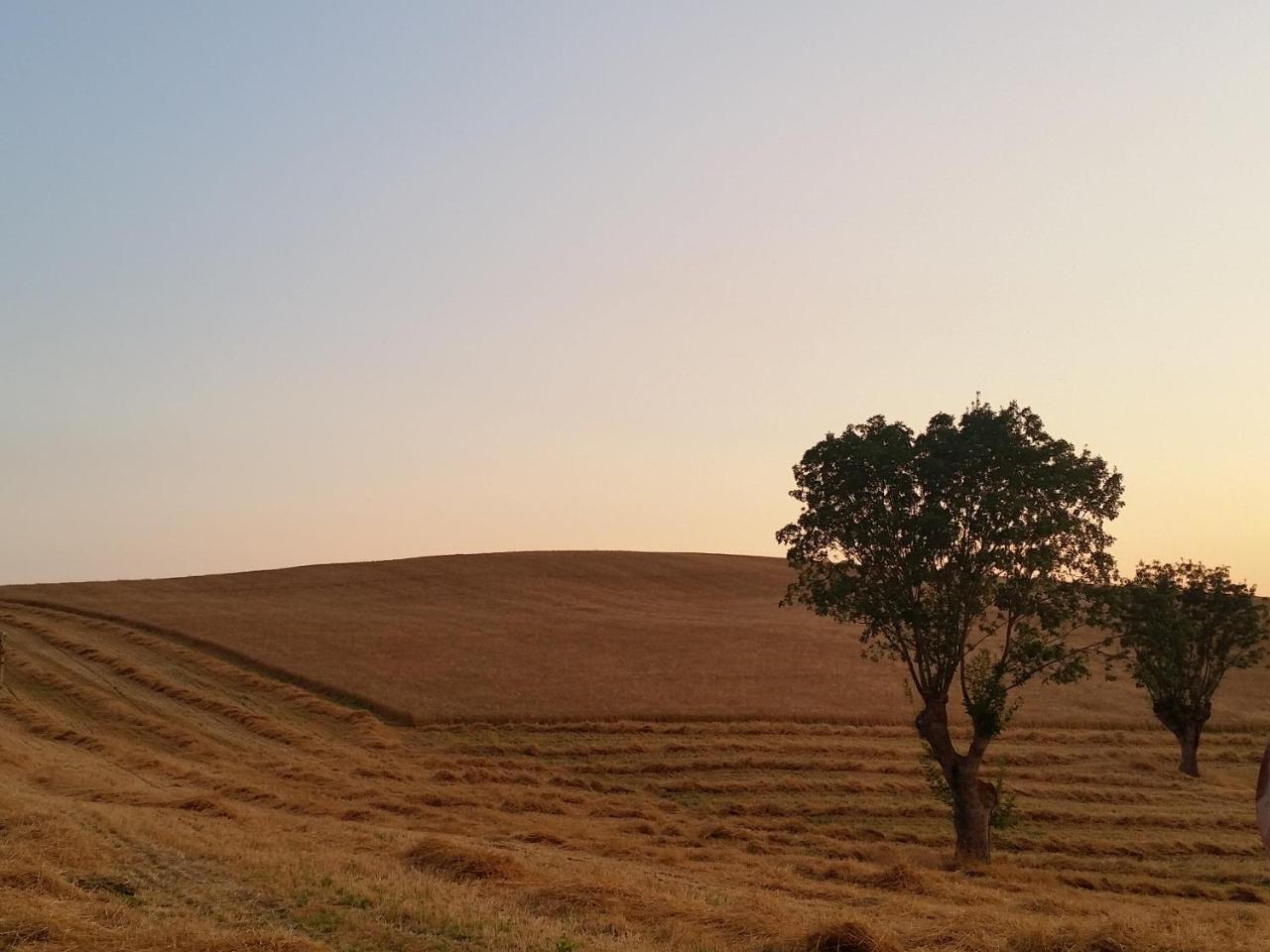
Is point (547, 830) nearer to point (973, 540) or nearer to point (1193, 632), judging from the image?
point (973, 540)

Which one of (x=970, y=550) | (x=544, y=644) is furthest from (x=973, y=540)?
(x=544, y=644)

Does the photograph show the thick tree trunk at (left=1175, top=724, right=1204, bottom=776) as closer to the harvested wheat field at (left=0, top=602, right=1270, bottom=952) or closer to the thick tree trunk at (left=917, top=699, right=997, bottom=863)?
the harvested wheat field at (left=0, top=602, right=1270, bottom=952)

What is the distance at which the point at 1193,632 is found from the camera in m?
47.2

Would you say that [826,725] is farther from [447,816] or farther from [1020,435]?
[447,816]

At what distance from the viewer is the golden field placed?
13281 mm

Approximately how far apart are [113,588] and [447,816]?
68.6 metres

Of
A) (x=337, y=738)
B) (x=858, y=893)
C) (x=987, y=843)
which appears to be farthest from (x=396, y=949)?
(x=337, y=738)

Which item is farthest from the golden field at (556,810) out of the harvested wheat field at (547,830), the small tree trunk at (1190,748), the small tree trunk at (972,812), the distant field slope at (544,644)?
the small tree trunk at (972,812)

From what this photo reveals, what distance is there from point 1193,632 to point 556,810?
31.6 m

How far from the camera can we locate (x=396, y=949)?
1147 centimetres

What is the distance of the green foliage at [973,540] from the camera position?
3058cm

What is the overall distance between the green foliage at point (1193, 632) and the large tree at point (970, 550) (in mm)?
16840

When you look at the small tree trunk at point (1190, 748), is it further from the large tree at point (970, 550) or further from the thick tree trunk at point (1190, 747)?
the large tree at point (970, 550)

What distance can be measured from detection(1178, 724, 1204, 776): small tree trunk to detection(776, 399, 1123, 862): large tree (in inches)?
718
